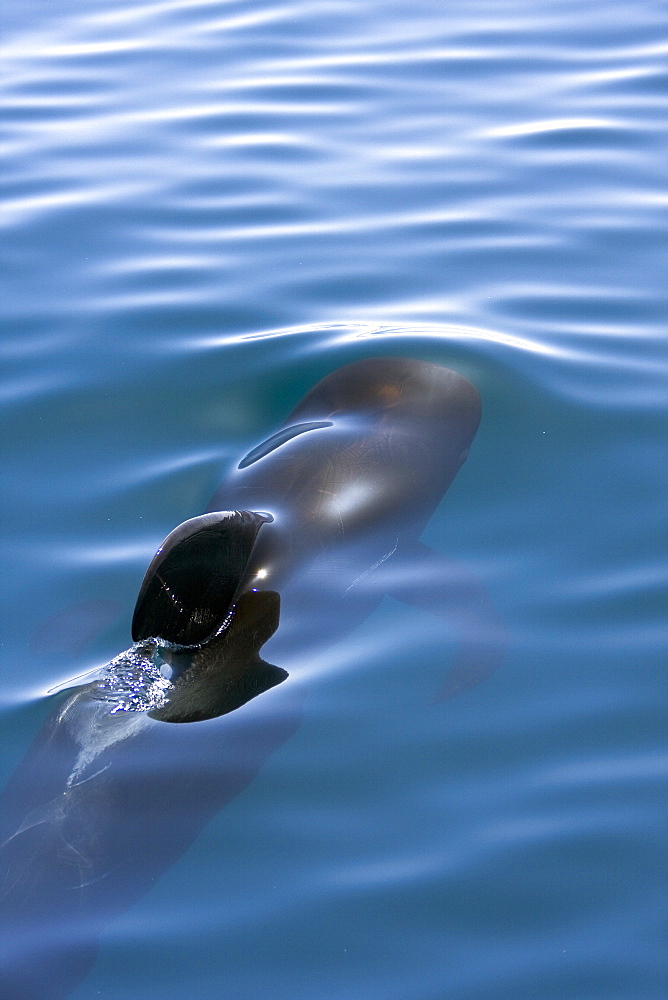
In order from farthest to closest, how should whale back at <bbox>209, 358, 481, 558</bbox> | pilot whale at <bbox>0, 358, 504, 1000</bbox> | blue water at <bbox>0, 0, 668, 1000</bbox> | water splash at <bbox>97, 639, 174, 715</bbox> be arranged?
whale back at <bbox>209, 358, 481, 558</bbox>
water splash at <bbox>97, 639, 174, 715</bbox>
pilot whale at <bbox>0, 358, 504, 1000</bbox>
blue water at <bbox>0, 0, 668, 1000</bbox>

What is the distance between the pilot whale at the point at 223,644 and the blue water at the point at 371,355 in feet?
0.41

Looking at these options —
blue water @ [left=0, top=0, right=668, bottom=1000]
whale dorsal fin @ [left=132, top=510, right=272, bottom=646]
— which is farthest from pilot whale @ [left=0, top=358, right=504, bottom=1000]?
blue water @ [left=0, top=0, right=668, bottom=1000]

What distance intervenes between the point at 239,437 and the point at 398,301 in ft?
7.09

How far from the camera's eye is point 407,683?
581cm

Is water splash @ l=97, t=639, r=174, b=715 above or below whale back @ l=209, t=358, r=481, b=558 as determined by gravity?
below

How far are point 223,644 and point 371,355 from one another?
2981mm

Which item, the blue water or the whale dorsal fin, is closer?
the blue water

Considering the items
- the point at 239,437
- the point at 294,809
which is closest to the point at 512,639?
the point at 294,809

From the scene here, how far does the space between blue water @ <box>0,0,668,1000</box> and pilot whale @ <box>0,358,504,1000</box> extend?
126mm

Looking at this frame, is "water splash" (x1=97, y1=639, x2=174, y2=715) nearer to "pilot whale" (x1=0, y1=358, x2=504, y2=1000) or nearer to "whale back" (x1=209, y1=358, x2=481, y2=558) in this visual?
"pilot whale" (x1=0, y1=358, x2=504, y2=1000)

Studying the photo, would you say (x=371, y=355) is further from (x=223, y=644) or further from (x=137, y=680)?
(x=137, y=680)

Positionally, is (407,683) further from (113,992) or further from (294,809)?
(113,992)

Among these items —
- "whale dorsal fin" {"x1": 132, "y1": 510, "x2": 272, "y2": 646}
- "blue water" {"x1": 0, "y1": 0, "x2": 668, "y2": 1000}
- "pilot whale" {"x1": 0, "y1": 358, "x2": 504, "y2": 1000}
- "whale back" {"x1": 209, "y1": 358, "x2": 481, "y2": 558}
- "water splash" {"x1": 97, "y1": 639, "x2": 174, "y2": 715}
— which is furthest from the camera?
"whale back" {"x1": 209, "y1": 358, "x2": 481, "y2": 558}

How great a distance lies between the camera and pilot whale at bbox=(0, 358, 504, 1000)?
4.82m
